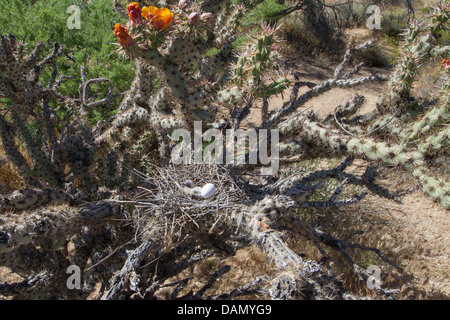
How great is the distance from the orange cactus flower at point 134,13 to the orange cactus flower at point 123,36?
0.11 m

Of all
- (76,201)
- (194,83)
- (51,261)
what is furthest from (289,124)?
(51,261)

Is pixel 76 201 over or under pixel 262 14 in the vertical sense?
under

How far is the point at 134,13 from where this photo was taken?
266 cm

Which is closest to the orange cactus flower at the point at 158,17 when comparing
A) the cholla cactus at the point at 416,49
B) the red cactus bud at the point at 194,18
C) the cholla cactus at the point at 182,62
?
the cholla cactus at the point at 182,62

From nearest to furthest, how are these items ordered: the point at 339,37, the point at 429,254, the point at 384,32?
the point at 429,254 → the point at 339,37 → the point at 384,32

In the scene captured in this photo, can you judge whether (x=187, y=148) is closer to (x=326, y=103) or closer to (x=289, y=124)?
(x=289, y=124)

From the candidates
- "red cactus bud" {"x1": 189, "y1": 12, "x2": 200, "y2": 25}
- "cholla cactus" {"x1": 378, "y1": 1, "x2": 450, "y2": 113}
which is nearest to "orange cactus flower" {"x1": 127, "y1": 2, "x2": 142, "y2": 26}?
"red cactus bud" {"x1": 189, "y1": 12, "x2": 200, "y2": 25}

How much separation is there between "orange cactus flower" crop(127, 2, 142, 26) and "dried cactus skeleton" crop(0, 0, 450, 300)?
11mm

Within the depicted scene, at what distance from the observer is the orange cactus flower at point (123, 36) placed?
103 inches

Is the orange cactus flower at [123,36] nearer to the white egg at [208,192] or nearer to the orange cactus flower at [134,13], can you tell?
the orange cactus flower at [134,13]

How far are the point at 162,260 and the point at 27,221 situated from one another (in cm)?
155

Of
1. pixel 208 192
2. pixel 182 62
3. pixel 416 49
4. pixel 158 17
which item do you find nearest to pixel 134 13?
pixel 158 17

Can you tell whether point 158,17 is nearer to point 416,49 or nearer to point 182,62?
point 182,62

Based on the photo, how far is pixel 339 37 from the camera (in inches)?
518
